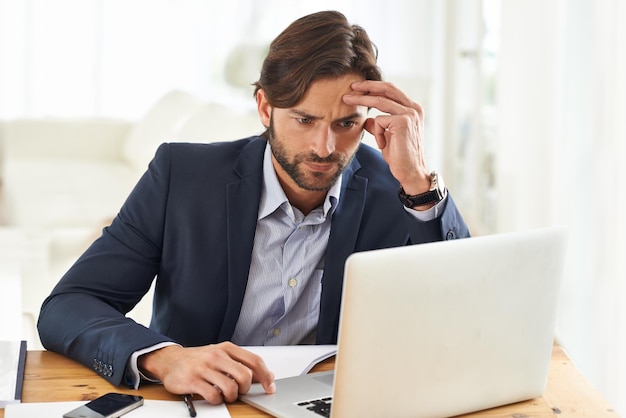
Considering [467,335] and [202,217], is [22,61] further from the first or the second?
[467,335]

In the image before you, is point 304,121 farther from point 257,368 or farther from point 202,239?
point 257,368

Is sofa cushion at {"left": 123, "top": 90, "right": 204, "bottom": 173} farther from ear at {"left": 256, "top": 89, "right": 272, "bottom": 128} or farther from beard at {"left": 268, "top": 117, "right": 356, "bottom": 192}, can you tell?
beard at {"left": 268, "top": 117, "right": 356, "bottom": 192}

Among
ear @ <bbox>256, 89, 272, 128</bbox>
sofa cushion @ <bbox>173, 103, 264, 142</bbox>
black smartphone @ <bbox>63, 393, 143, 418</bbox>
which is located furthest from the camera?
sofa cushion @ <bbox>173, 103, 264, 142</bbox>

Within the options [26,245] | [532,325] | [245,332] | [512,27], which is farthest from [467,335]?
[26,245]

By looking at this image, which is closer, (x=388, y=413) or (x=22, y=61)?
(x=388, y=413)

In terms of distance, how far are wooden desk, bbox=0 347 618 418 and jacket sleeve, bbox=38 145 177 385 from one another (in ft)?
0.09

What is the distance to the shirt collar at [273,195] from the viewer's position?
1.72 m

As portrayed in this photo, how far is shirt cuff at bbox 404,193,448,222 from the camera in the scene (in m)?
1.68

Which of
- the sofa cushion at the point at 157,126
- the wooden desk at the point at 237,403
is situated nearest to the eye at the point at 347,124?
the wooden desk at the point at 237,403

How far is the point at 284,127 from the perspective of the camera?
1679mm

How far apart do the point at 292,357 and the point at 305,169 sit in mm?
405

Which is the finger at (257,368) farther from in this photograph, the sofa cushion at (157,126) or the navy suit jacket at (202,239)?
the sofa cushion at (157,126)

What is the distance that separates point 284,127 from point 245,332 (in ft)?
1.33

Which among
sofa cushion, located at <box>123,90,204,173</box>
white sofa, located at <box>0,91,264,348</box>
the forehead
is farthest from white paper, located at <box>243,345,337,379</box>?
sofa cushion, located at <box>123,90,204,173</box>
